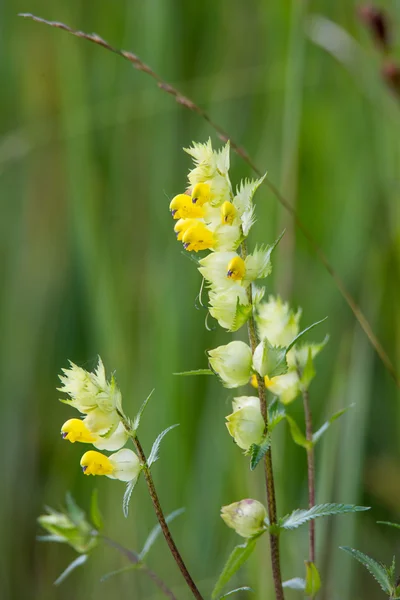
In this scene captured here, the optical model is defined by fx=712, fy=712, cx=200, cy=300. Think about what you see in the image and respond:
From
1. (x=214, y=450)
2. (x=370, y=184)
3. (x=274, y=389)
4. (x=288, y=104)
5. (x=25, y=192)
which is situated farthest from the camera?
(x=25, y=192)

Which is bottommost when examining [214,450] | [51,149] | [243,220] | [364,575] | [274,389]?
[364,575]

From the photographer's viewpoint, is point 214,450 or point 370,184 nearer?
point 214,450

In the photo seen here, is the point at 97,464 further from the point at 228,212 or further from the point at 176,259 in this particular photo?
the point at 176,259

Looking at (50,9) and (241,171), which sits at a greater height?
(50,9)

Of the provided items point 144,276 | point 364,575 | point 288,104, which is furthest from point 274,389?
point 144,276

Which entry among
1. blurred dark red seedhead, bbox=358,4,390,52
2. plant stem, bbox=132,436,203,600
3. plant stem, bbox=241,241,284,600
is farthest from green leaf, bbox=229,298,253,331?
blurred dark red seedhead, bbox=358,4,390,52

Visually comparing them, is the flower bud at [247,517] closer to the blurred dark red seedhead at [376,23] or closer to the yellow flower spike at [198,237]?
the yellow flower spike at [198,237]

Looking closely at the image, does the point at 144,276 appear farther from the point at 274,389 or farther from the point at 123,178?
the point at 274,389
